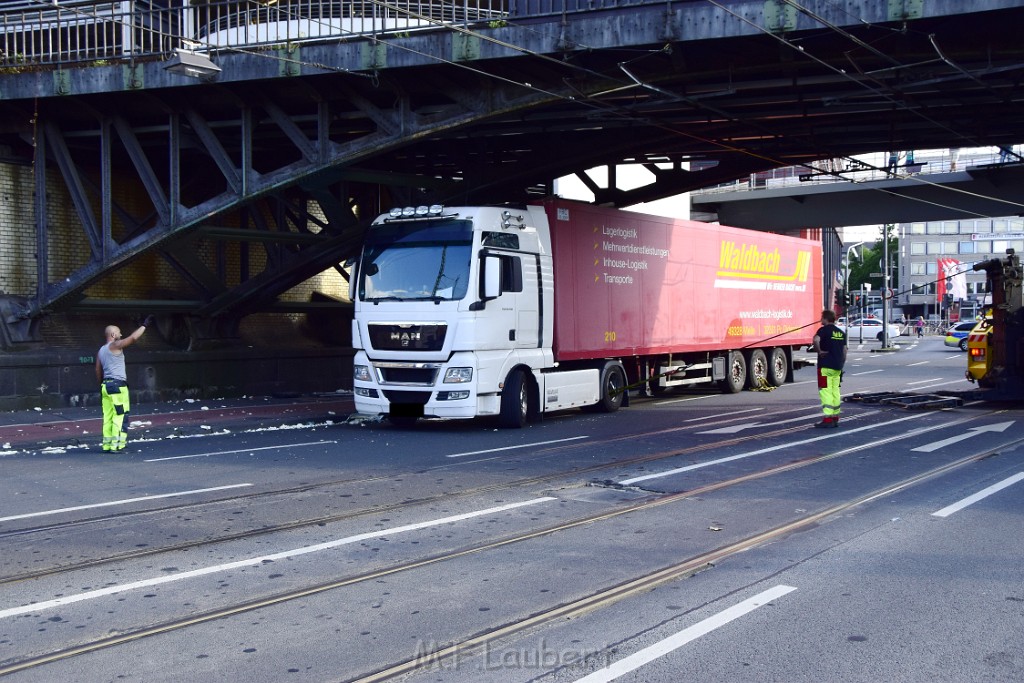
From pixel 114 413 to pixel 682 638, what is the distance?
33.4 feet

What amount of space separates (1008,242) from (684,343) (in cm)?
9158

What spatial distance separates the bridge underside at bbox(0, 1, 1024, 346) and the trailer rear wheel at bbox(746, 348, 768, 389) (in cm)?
434

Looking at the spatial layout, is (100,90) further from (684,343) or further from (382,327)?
(684,343)

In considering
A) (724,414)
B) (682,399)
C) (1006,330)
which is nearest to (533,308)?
(724,414)

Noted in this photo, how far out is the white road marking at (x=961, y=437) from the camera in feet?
44.2

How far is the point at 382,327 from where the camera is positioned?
16.2m

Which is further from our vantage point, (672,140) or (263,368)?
(263,368)

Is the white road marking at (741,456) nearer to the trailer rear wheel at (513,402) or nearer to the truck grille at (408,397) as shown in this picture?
the trailer rear wheel at (513,402)

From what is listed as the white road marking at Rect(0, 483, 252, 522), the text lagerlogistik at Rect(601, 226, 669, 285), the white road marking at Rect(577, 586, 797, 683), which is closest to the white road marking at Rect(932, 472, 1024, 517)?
the white road marking at Rect(577, 586, 797, 683)

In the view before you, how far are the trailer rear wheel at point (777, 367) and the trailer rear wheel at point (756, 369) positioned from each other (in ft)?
0.73

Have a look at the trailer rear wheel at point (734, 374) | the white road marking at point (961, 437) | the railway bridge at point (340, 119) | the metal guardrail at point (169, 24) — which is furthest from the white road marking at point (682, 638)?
the trailer rear wheel at point (734, 374)

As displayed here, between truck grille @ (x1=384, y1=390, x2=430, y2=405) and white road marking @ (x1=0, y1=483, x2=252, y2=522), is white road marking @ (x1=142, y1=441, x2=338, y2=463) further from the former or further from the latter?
white road marking @ (x1=0, y1=483, x2=252, y2=522)

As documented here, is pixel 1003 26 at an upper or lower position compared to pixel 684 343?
upper

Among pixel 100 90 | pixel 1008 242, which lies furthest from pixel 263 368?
pixel 1008 242
